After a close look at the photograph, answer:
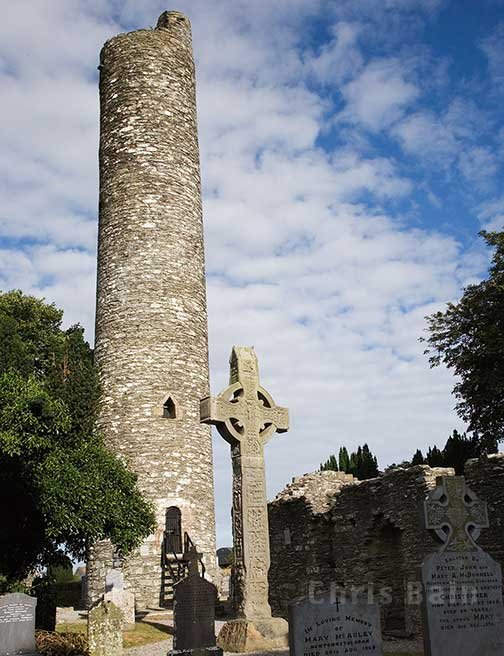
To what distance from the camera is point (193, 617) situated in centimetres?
1105

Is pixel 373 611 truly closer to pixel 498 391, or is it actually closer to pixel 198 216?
pixel 498 391

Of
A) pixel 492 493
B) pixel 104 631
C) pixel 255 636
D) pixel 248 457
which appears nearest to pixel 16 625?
pixel 104 631

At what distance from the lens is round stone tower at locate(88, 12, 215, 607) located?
20.8 metres

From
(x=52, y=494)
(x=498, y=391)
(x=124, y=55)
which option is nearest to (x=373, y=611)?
(x=52, y=494)

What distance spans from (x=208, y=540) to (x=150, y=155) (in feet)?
38.4

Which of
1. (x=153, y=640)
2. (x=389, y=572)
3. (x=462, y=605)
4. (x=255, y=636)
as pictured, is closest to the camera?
(x=462, y=605)

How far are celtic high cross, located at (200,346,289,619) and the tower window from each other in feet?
31.0

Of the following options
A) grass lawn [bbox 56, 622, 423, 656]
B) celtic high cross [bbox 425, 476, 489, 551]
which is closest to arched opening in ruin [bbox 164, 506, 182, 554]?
grass lawn [bbox 56, 622, 423, 656]

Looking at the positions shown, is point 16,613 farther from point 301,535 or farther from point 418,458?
point 418,458

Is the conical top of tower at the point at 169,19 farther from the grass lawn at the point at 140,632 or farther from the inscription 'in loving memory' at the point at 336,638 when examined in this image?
the inscription 'in loving memory' at the point at 336,638

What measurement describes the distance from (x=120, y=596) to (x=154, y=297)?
8710mm

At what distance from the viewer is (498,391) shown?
67.6 feet

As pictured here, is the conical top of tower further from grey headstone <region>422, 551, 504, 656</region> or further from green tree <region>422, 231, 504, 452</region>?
grey headstone <region>422, 551, 504, 656</region>

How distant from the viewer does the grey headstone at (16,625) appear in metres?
11.6
